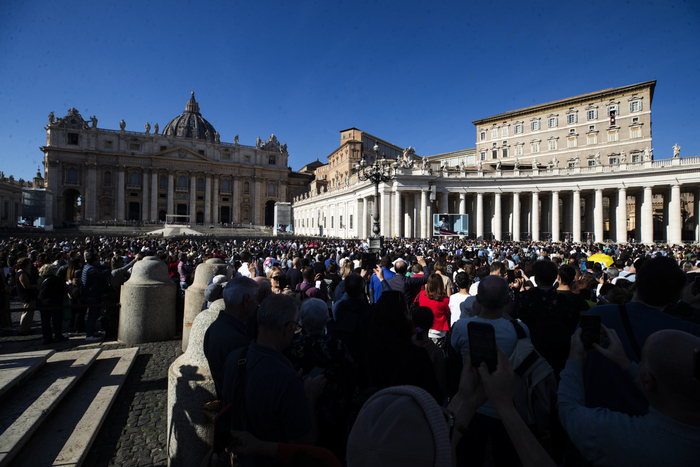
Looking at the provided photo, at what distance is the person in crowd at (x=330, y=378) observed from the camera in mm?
2229

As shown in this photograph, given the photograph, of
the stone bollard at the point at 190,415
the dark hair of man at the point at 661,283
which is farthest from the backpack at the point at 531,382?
the stone bollard at the point at 190,415

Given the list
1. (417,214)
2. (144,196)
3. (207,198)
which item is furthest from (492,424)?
(144,196)

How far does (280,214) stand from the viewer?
54344mm

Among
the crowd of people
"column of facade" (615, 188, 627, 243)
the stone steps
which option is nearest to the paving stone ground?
A: the stone steps

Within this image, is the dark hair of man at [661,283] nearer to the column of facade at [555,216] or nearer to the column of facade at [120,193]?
the column of facade at [555,216]

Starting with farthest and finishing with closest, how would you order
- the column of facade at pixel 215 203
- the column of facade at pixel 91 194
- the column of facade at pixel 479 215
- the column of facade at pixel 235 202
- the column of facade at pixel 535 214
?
the column of facade at pixel 235 202
the column of facade at pixel 215 203
the column of facade at pixel 91 194
the column of facade at pixel 479 215
the column of facade at pixel 535 214

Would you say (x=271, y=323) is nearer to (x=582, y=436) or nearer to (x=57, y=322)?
(x=582, y=436)

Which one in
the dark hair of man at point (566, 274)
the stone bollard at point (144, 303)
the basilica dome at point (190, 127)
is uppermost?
the basilica dome at point (190, 127)

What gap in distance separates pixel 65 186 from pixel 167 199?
1723 centimetres

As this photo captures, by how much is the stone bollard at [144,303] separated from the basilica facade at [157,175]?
2580 inches

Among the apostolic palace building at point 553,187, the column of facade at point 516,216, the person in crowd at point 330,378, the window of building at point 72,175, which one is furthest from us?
the window of building at point 72,175

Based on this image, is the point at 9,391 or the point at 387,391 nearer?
the point at 387,391

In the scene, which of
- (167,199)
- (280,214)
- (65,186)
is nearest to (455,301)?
(280,214)

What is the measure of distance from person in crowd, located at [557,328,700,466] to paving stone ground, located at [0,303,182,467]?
3913mm
